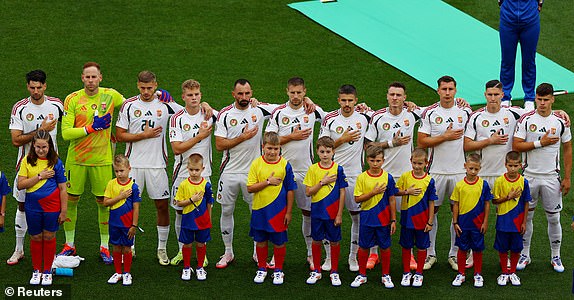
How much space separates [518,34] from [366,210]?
4.94 m

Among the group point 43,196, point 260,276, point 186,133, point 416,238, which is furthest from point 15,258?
point 416,238

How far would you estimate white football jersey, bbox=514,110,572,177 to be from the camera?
12.4m

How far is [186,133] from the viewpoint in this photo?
40.8 ft

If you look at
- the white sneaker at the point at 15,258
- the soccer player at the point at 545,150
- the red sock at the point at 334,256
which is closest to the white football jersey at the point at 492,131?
the soccer player at the point at 545,150

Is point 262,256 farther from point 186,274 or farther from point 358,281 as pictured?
point 358,281

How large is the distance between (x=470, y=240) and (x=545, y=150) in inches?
54.6

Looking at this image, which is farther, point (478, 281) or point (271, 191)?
point (478, 281)

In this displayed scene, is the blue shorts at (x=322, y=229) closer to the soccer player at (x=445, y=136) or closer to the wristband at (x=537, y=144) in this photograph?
the soccer player at (x=445, y=136)

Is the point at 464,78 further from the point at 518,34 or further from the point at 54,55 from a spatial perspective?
the point at 54,55

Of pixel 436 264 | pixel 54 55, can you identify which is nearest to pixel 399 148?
pixel 436 264

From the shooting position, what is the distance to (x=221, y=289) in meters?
12.0

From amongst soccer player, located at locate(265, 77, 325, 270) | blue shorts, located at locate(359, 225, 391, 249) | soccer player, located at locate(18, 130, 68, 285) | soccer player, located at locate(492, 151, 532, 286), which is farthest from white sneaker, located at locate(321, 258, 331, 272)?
soccer player, located at locate(18, 130, 68, 285)

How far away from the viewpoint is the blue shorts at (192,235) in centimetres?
1211

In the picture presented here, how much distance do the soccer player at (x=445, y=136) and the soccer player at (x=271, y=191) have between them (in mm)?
1747
